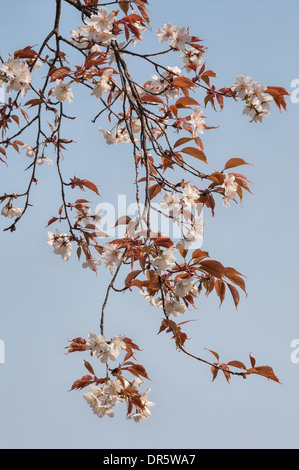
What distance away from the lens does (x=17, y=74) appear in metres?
1.77

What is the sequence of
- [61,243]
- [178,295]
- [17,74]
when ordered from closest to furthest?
[178,295]
[17,74]
[61,243]

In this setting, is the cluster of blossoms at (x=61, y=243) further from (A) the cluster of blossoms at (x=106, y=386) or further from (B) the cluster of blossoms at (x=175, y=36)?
(B) the cluster of blossoms at (x=175, y=36)

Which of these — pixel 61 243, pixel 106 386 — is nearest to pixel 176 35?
pixel 61 243

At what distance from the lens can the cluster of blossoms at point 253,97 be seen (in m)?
1.80

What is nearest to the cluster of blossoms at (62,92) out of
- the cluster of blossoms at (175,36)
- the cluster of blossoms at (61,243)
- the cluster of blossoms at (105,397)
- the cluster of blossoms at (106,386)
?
the cluster of blossoms at (175,36)

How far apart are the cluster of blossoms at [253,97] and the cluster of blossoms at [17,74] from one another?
0.71 meters

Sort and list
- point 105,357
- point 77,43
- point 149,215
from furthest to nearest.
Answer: point 77,43 < point 105,357 < point 149,215

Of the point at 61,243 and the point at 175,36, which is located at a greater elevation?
the point at 175,36

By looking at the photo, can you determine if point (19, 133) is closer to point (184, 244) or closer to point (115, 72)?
point (115, 72)

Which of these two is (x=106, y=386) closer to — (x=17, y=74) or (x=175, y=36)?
(x=17, y=74)

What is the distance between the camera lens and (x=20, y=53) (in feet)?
5.89

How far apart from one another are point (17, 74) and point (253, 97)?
0.80 metres

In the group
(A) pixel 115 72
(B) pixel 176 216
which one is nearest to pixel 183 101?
(A) pixel 115 72

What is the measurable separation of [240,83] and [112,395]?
1.11 m
